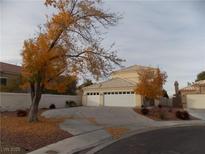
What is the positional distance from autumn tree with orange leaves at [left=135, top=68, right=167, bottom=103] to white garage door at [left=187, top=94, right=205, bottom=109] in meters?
10.6

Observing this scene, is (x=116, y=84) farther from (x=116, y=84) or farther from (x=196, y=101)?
(x=196, y=101)

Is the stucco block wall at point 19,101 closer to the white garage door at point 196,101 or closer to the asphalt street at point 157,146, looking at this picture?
the asphalt street at point 157,146

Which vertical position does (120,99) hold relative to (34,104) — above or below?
above

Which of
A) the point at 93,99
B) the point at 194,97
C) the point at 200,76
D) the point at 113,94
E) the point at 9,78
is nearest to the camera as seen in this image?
the point at 9,78

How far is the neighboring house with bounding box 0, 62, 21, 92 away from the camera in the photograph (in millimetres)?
37431

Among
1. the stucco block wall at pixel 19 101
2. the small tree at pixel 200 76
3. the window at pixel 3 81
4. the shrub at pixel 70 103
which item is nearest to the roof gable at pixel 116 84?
the shrub at pixel 70 103

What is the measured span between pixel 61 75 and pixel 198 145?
467 inches

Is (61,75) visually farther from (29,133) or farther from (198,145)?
(198,145)

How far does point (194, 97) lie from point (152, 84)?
39.5 feet

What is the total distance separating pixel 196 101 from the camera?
45812 millimetres

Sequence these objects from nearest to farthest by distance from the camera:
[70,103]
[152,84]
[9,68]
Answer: [152,84] < [9,68] < [70,103]

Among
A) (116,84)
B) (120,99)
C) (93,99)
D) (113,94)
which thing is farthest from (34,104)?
(93,99)

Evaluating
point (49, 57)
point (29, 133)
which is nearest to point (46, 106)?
point (49, 57)

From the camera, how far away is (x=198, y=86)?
47.0 m
